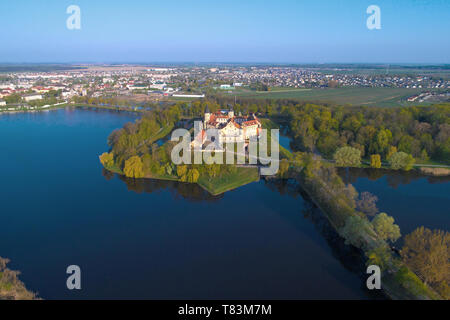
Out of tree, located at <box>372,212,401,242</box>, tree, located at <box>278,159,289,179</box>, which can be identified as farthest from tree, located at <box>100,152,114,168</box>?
tree, located at <box>372,212,401,242</box>

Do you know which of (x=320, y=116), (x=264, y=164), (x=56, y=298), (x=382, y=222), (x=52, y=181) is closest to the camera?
(x=56, y=298)

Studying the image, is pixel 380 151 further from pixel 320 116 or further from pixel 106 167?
pixel 106 167

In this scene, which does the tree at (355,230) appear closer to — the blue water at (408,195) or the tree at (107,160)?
the blue water at (408,195)

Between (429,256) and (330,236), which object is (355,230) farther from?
(429,256)

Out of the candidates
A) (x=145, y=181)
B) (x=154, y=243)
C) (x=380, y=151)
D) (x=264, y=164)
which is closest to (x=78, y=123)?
(x=145, y=181)

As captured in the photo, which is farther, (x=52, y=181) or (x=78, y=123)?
(x=78, y=123)

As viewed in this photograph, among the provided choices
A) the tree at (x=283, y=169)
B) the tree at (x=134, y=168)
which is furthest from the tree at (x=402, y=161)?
the tree at (x=134, y=168)

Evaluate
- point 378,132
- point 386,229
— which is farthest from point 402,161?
point 386,229
